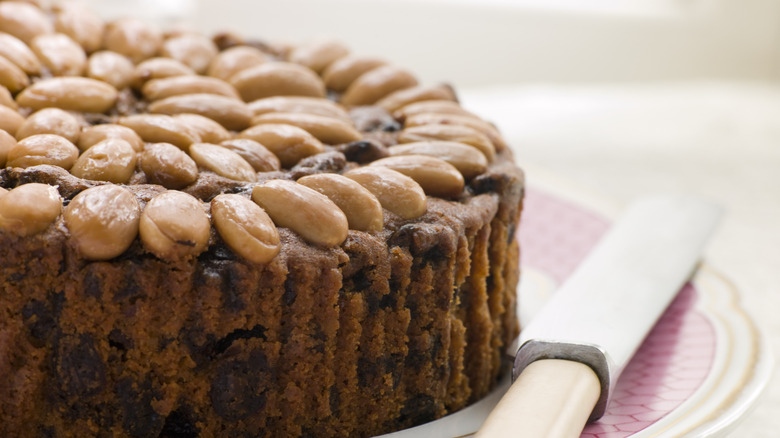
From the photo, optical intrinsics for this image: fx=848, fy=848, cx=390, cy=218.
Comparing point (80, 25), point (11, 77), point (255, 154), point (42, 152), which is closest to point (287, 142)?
point (255, 154)

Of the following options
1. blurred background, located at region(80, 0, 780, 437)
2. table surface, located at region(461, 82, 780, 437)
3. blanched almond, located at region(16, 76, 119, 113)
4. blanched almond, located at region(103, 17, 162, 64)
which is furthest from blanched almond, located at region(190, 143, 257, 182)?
blurred background, located at region(80, 0, 780, 437)

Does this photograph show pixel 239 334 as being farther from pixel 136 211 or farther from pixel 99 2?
pixel 99 2

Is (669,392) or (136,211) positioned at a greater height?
(136,211)

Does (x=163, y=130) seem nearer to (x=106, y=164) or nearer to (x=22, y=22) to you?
(x=106, y=164)

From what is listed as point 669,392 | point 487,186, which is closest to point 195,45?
point 487,186

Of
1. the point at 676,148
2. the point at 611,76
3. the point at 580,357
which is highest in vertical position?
the point at 580,357

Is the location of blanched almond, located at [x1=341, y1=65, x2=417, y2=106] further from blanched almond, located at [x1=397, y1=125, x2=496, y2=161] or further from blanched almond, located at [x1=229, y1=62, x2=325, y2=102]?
blanched almond, located at [x1=397, y1=125, x2=496, y2=161]
